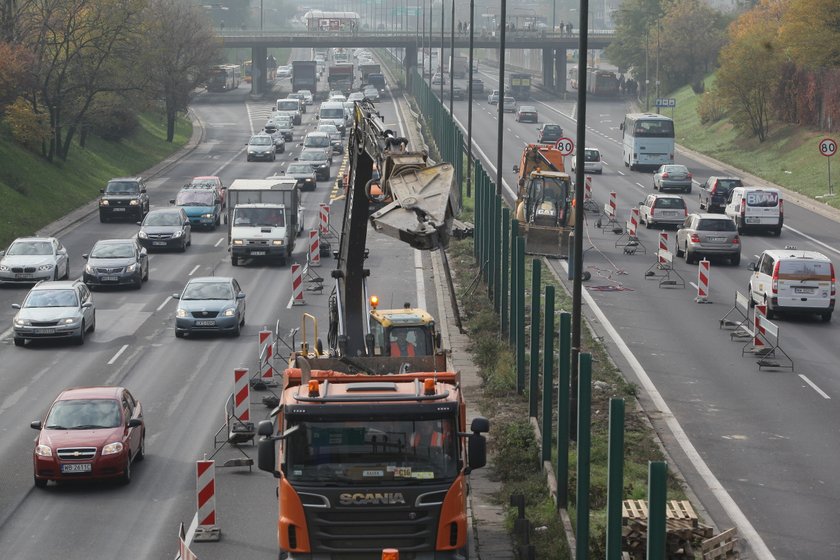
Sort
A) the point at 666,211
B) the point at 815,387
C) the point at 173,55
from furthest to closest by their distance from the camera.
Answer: the point at 173,55 < the point at 666,211 < the point at 815,387

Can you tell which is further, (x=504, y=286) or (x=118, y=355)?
(x=118, y=355)

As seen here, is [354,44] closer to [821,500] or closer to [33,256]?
[33,256]

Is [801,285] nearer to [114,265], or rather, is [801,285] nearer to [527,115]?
[114,265]

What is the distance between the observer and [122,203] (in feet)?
204

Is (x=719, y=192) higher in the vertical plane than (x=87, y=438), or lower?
higher

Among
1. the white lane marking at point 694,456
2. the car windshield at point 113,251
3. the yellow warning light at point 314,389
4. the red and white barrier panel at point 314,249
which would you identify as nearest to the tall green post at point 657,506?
the yellow warning light at point 314,389

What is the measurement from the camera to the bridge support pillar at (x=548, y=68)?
162 metres

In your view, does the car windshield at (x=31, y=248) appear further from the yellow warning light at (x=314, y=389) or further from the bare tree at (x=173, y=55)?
the bare tree at (x=173, y=55)

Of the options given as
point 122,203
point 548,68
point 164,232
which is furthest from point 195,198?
point 548,68

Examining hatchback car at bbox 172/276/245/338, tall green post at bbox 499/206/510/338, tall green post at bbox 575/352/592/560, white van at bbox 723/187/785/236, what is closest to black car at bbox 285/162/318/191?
white van at bbox 723/187/785/236

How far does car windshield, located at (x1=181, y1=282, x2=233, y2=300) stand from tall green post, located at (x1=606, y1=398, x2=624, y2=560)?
23.9m

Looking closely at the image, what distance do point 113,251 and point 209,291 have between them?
8.46 meters

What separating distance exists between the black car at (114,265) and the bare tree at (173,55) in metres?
51.2

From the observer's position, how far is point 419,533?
682 inches
